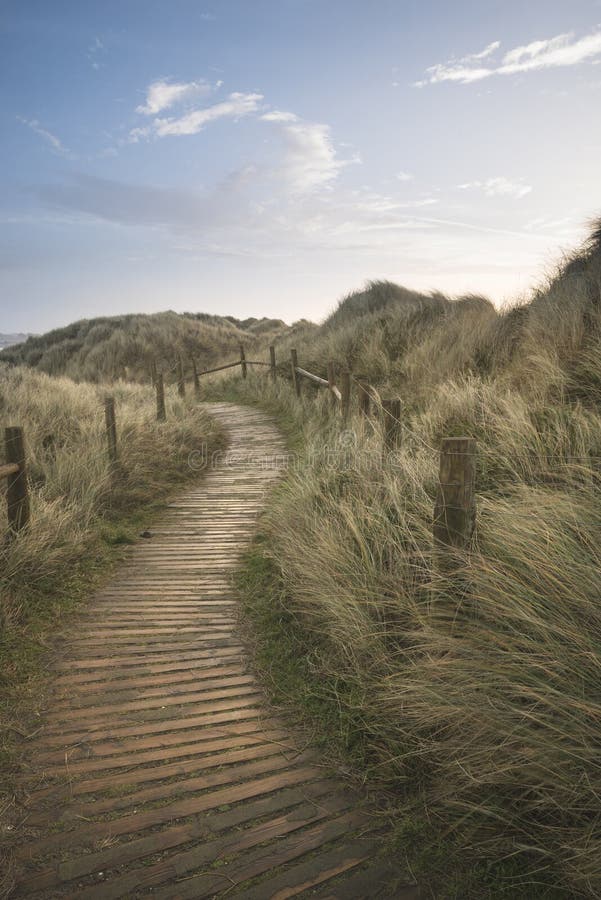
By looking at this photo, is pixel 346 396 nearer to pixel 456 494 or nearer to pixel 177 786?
pixel 456 494

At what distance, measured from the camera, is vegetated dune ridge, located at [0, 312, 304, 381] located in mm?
25250

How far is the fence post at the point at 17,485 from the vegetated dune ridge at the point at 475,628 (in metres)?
2.10

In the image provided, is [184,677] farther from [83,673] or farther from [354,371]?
[354,371]

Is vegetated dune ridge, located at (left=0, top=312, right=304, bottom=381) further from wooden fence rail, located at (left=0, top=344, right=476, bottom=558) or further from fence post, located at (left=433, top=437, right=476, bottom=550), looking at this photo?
fence post, located at (left=433, top=437, right=476, bottom=550)

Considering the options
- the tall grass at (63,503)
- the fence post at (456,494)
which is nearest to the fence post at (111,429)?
the tall grass at (63,503)

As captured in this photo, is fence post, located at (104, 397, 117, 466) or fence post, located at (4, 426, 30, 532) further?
fence post, located at (104, 397, 117, 466)

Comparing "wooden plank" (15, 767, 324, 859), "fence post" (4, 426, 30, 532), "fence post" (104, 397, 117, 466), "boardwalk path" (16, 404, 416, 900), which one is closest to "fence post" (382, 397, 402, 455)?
"boardwalk path" (16, 404, 416, 900)

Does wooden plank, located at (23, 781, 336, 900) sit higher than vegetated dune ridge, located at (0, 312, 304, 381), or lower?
lower

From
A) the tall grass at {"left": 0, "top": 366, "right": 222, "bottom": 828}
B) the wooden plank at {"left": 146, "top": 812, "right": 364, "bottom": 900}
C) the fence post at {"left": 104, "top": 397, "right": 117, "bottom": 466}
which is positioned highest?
the fence post at {"left": 104, "top": 397, "right": 117, "bottom": 466}

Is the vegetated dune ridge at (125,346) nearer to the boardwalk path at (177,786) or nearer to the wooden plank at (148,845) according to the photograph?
the boardwalk path at (177,786)

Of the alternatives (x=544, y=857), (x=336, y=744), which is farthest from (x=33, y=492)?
(x=544, y=857)

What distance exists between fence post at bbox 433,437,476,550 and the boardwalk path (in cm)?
136

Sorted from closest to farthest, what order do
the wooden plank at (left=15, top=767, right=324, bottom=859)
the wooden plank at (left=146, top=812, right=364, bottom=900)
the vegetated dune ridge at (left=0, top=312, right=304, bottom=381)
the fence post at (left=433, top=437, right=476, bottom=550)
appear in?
the wooden plank at (left=146, top=812, right=364, bottom=900), the wooden plank at (left=15, top=767, right=324, bottom=859), the fence post at (left=433, top=437, right=476, bottom=550), the vegetated dune ridge at (left=0, top=312, right=304, bottom=381)

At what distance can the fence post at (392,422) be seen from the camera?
485 centimetres
